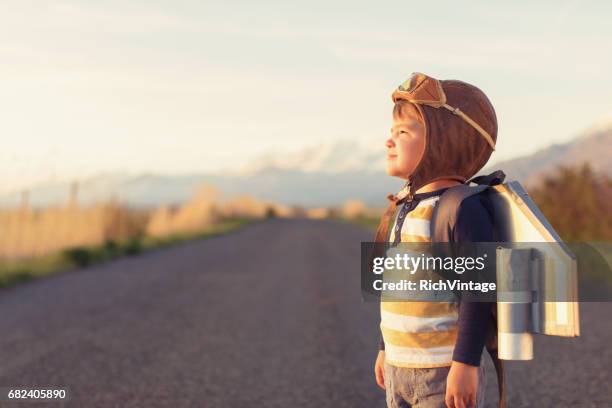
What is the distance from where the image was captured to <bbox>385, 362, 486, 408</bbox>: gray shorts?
2354mm

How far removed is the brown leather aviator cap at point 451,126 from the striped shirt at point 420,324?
0.11 meters

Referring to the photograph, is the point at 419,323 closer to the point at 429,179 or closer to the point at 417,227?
the point at 417,227

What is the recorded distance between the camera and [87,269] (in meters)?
14.6

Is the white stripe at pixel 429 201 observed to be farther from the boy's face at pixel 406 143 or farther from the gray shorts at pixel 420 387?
the gray shorts at pixel 420 387

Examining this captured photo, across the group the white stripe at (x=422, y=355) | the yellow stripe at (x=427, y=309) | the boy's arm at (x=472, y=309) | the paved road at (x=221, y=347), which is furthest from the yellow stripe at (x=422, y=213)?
the paved road at (x=221, y=347)

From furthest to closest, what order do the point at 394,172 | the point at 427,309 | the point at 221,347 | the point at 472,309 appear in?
the point at 221,347 < the point at 394,172 < the point at 427,309 < the point at 472,309

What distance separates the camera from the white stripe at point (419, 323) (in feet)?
7.62

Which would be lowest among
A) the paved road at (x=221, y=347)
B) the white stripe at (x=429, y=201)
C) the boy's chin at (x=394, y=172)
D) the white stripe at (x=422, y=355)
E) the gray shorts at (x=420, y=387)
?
the paved road at (x=221, y=347)

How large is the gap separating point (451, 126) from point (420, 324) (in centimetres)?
65

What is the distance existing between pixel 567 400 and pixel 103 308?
623 centimetres

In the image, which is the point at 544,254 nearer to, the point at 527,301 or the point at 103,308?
the point at 527,301

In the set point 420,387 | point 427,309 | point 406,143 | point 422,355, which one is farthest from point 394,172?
point 420,387

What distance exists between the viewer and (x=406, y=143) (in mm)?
2420

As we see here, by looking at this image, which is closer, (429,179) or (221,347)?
(429,179)
